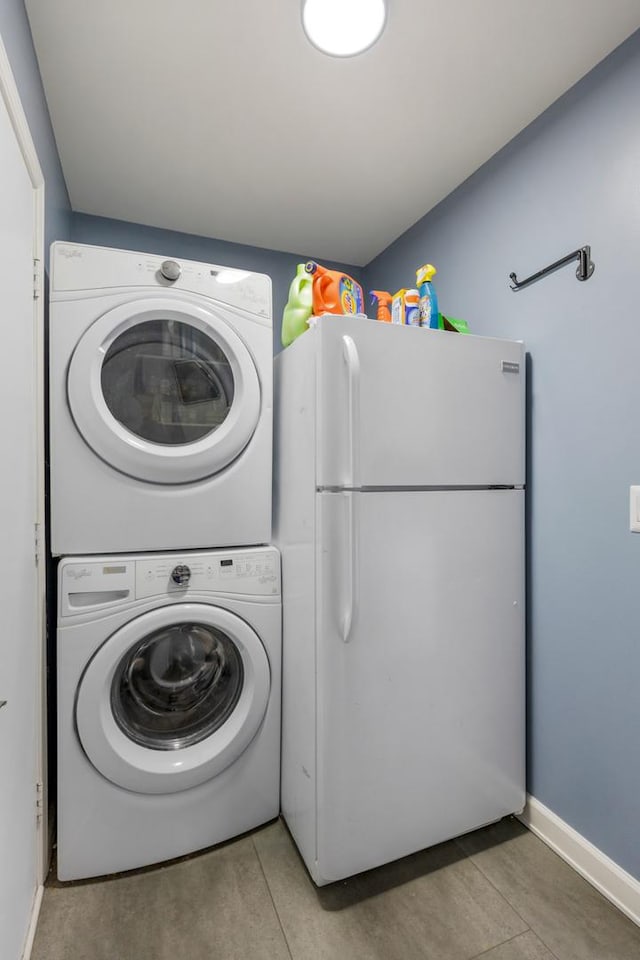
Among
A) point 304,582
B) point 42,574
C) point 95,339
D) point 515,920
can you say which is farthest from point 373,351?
point 515,920

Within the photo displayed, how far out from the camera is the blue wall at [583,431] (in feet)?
4.72

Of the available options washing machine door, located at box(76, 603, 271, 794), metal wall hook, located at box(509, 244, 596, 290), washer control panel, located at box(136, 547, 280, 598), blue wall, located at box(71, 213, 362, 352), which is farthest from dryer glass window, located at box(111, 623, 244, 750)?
blue wall, located at box(71, 213, 362, 352)

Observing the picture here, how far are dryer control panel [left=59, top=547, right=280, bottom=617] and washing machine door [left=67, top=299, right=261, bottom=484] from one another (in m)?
0.27

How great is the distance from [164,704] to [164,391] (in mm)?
1076

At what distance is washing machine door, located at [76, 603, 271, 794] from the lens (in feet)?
4.87

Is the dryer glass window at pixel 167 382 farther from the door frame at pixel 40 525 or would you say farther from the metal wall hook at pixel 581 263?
the metal wall hook at pixel 581 263

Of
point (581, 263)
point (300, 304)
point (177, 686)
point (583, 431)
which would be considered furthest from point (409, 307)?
point (177, 686)

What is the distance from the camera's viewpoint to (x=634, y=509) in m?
1.41

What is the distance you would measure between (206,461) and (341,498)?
1.62 ft

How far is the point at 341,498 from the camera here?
145 cm

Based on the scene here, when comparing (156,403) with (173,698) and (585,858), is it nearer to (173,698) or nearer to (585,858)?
(173,698)

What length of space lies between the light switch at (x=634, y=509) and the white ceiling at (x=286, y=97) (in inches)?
52.8

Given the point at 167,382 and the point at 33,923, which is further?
the point at 167,382

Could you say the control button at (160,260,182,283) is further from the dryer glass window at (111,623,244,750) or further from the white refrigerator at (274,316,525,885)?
the dryer glass window at (111,623,244,750)
